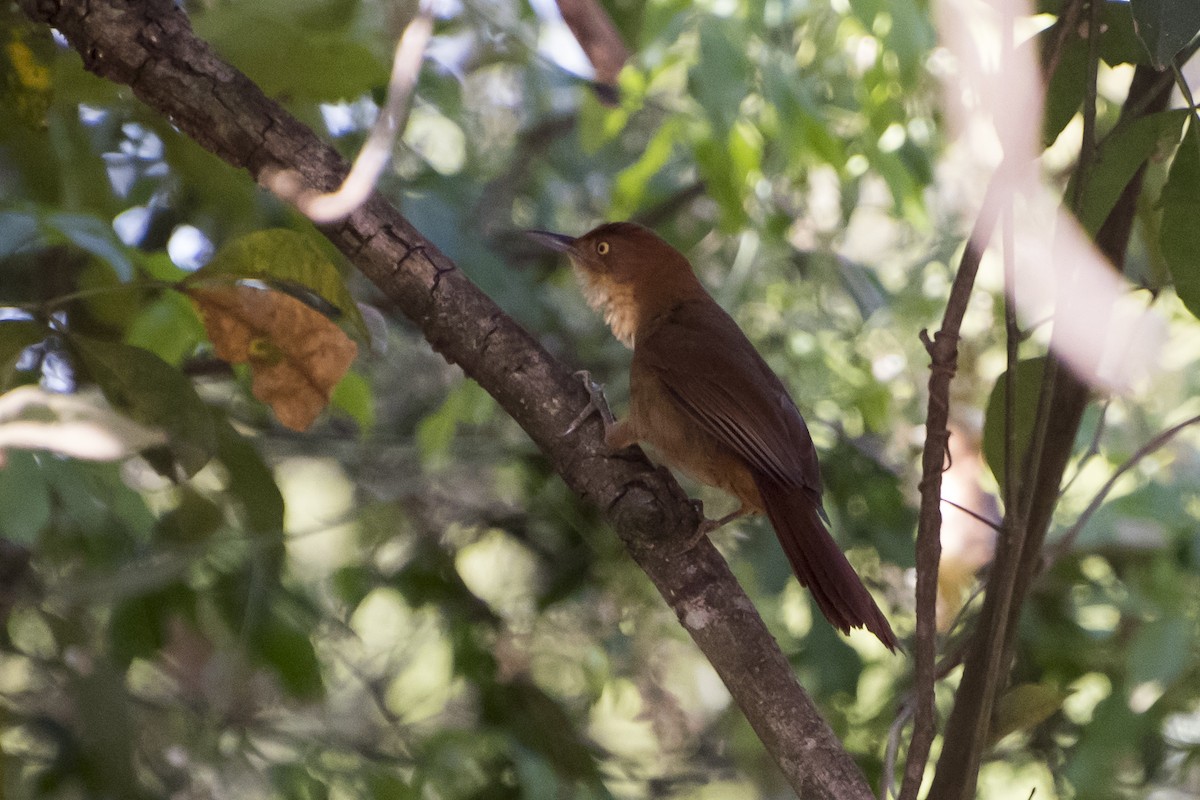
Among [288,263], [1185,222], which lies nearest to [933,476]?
[1185,222]

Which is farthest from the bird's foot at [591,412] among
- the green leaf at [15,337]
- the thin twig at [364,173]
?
the green leaf at [15,337]

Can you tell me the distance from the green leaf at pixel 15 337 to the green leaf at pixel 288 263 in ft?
1.17

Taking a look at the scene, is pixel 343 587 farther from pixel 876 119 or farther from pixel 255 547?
pixel 876 119

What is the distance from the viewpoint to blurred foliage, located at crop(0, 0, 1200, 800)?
246 centimetres

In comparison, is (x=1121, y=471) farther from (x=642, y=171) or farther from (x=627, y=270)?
(x=642, y=171)

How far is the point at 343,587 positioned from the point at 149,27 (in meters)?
2.26

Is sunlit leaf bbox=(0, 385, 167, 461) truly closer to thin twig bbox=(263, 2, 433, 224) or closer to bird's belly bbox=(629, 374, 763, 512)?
thin twig bbox=(263, 2, 433, 224)

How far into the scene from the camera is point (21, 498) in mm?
2221

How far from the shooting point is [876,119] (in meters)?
3.34

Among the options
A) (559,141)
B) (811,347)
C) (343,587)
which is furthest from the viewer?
(559,141)

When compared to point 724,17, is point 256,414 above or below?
below

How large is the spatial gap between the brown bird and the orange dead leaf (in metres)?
0.57

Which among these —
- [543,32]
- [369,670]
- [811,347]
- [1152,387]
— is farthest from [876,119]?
[369,670]

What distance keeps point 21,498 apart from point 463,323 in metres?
0.89
